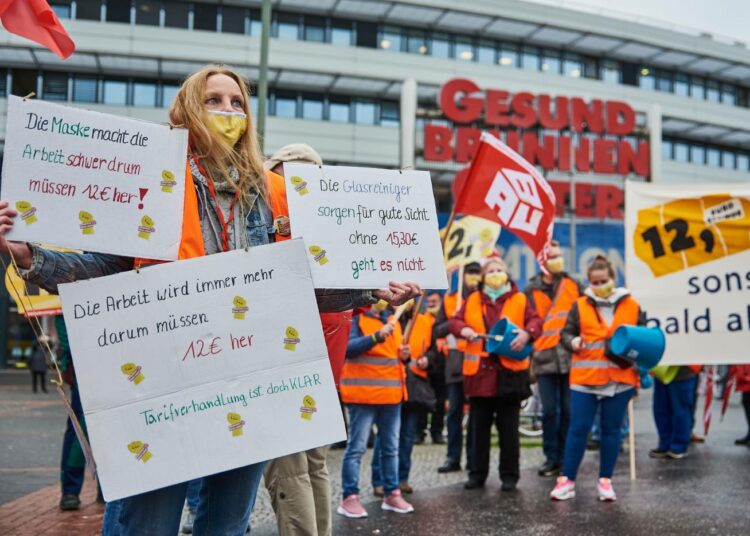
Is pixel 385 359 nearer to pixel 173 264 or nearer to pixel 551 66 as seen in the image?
pixel 173 264

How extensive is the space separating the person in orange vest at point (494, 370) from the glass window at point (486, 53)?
32480 millimetres

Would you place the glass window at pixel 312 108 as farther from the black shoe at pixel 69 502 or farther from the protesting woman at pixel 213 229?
the protesting woman at pixel 213 229

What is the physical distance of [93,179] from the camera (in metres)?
2.71

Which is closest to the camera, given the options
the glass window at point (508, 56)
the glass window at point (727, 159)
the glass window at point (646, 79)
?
the glass window at point (508, 56)

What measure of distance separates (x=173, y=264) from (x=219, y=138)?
1.70 feet

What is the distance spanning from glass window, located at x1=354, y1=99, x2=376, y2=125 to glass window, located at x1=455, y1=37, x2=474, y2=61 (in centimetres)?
491

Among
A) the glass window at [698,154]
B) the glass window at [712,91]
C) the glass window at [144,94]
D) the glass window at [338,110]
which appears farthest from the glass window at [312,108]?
the glass window at [712,91]

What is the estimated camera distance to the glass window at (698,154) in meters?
44.9

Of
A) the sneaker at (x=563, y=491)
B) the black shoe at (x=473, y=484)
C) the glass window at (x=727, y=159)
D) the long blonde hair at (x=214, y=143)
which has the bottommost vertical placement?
the black shoe at (x=473, y=484)

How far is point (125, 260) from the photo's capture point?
2.79m

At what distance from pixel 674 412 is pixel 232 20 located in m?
29.2

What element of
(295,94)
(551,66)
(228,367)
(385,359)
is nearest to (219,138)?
(228,367)

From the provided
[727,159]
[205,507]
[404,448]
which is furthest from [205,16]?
[205,507]

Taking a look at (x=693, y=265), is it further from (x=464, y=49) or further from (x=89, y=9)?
(x=464, y=49)
